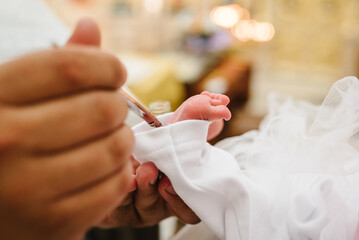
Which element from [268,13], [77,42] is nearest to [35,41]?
[77,42]

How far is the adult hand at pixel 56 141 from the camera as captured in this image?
0.85 feet

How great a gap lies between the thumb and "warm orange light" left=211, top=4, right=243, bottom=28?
9.58 feet

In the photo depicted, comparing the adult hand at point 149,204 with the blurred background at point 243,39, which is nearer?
the adult hand at point 149,204

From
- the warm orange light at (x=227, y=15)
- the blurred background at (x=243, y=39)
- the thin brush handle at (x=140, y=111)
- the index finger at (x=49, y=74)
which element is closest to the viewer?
the index finger at (x=49, y=74)

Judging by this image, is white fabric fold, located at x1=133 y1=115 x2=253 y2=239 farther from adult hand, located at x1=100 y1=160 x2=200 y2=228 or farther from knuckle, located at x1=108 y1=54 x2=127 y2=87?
knuckle, located at x1=108 y1=54 x2=127 y2=87

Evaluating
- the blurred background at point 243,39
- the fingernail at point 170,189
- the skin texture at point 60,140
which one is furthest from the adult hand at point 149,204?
the blurred background at point 243,39

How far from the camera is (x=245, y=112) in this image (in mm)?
2604

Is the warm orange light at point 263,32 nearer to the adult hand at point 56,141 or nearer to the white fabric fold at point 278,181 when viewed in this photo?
the white fabric fold at point 278,181

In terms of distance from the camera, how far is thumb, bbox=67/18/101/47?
31 cm

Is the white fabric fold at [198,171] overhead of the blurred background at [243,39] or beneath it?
overhead

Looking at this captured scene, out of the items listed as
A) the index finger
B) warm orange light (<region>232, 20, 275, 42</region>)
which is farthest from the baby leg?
warm orange light (<region>232, 20, 275, 42</region>)

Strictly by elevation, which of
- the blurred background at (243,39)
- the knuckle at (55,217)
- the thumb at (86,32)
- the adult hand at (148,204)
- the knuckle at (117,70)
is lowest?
the blurred background at (243,39)

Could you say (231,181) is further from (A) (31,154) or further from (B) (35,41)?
(B) (35,41)

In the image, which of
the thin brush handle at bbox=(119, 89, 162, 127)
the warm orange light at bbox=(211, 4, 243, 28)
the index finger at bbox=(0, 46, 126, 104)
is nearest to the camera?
the index finger at bbox=(0, 46, 126, 104)
